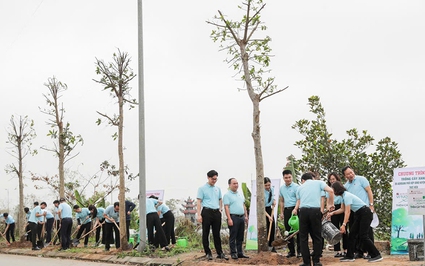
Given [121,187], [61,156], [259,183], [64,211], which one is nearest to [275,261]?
[259,183]

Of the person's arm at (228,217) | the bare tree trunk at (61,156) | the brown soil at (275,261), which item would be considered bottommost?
the brown soil at (275,261)

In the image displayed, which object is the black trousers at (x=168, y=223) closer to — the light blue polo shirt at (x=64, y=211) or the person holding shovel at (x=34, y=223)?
the light blue polo shirt at (x=64, y=211)

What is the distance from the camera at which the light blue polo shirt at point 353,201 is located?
9883 mm

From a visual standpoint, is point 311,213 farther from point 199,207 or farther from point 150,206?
point 150,206

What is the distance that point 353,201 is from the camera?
10016 millimetres

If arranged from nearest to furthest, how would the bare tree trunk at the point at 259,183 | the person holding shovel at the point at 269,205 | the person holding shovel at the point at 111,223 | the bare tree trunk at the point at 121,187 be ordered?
the bare tree trunk at the point at 259,183
the person holding shovel at the point at 269,205
the bare tree trunk at the point at 121,187
the person holding shovel at the point at 111,223

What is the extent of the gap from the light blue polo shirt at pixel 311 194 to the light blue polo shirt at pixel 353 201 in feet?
1.87

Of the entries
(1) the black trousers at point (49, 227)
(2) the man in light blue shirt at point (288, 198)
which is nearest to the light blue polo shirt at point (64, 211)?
(1) the black trousers at point (49, 227)

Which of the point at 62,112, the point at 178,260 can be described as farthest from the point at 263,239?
the point at 62,112

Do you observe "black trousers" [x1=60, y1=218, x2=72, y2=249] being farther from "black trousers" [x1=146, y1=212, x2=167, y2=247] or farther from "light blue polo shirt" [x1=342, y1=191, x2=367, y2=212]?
"light blue polo shirt" [x1=342, y1=191, x2=367, y2=212]

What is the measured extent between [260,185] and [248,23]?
3633mm

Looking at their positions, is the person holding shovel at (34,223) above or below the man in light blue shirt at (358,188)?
below

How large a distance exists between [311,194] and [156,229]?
243 inches

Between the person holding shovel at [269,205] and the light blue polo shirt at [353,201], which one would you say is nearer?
the light blue polo shirt at [353,201]
